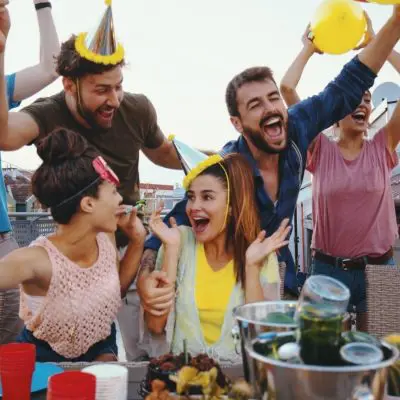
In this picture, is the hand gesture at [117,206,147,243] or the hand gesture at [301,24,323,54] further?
the hand gesture at [301,24,323,54]

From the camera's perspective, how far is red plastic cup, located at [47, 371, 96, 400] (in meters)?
0.94

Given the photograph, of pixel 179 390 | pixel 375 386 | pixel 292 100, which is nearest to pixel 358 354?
pixel 375 386

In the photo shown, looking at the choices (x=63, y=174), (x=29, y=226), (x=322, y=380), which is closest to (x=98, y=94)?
(x=63, y=174)

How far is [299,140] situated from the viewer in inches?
97.8

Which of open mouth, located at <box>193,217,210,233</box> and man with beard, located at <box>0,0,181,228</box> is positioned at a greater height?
man with beard, located at <box>0,0,181,228</box>

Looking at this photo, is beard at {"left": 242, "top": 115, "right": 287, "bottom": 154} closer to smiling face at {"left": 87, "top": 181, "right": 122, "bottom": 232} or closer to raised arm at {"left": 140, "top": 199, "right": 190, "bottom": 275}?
raised arm at {"left": 140, "top": 199, "right": 190, "bottom": 275}

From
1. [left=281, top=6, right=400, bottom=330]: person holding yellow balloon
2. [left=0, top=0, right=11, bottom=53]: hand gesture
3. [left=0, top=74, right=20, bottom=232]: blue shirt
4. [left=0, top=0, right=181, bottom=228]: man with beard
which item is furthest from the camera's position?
[left=281, top=6, right=400, bottom=330]: person holding yellow balloon

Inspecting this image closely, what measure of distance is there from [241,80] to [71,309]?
4.49ft

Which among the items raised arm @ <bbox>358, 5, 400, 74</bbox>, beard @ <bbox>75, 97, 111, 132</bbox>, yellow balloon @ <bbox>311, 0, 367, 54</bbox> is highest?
yellow balloon @ <bbox>311, 0, 367, 54</bbox>

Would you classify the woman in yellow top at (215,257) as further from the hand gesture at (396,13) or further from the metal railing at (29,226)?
the metal railing at (29,226)

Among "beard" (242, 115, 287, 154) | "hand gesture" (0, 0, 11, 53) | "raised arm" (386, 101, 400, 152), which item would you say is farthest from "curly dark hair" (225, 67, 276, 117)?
"hand gesture" (0, 0, 11, 53)

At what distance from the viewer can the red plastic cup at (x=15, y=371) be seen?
1.17 m

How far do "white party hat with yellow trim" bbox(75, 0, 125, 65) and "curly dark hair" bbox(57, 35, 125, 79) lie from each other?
2 cm

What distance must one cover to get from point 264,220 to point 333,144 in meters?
0.75
